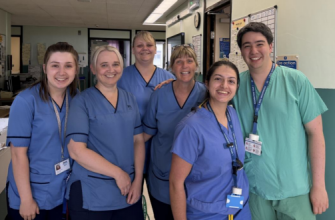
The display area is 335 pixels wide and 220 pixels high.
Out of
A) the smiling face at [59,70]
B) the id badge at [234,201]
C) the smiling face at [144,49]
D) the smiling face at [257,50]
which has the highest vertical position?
the smiling face at [144,49]

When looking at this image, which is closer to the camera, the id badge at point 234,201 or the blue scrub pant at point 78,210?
the id badge at point 234,201

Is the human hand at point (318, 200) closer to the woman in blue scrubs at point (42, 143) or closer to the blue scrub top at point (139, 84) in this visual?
the blue scrub top at point (139, 84)

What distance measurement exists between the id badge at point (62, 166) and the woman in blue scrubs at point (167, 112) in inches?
20.0

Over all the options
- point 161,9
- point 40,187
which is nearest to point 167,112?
point 40,187

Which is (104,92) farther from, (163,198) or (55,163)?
(163,198)

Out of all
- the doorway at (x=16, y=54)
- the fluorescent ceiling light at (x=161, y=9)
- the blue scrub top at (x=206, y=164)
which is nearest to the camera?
the blue scrub top at (x=206, y=164)

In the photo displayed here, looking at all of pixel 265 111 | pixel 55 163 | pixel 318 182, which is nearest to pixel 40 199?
pixel 55 163

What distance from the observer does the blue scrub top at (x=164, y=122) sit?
163cm

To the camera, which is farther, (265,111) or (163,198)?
(163,198)

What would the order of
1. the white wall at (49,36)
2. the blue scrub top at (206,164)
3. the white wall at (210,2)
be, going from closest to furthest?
the blue scrub top at (206,164) → the white wall at (210,2) → the white wall at (49,36)

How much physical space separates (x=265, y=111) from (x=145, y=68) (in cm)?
95

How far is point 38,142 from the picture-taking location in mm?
1386

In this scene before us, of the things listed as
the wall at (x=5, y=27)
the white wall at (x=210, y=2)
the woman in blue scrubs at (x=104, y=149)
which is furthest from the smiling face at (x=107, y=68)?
the wall at (x=5, y=27)

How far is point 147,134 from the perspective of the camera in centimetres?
174
